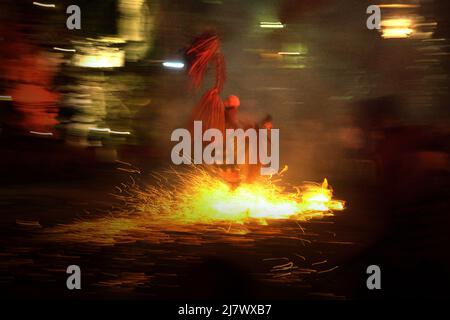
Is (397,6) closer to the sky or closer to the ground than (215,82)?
closer to the sky

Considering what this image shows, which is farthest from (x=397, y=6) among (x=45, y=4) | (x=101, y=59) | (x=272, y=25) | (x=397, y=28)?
(x=45, y=4)

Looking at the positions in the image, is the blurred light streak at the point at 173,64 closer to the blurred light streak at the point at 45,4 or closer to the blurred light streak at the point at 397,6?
the blurred light streak at the point at 45,4

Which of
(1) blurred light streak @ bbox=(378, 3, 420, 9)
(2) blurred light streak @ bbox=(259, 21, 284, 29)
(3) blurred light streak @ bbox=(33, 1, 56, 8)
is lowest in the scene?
(2) blurred light streak @ bbox=(259, 21, 284, 29)

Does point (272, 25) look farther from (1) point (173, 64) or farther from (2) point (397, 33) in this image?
(2) point (397, 33)

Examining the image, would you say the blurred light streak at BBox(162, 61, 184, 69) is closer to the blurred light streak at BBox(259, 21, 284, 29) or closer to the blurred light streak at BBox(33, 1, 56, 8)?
the blurred light streak at BBox(259, 21, 284, 29)

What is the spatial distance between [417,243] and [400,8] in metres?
1.58

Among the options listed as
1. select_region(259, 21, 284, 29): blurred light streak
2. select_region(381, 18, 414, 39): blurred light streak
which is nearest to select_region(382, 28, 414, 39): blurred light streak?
select_region(381, 18, 414, 39): blurred light streak

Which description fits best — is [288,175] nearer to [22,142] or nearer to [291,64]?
[291,64]

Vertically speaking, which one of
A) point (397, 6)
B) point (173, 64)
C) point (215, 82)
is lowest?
point (215, 82)

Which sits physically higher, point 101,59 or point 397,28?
point 397,28

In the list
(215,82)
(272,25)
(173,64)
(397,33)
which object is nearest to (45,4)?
(173,64)

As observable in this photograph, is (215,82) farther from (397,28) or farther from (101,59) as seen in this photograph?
(397,28)

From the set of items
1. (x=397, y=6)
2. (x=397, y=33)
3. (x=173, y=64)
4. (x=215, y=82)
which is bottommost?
(x=215, y=82)

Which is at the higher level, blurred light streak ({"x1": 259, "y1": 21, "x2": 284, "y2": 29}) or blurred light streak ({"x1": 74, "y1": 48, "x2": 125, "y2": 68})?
blurred light streak ({"x1": 259, "y1": 21, "x2": 284, "y2": 29})
